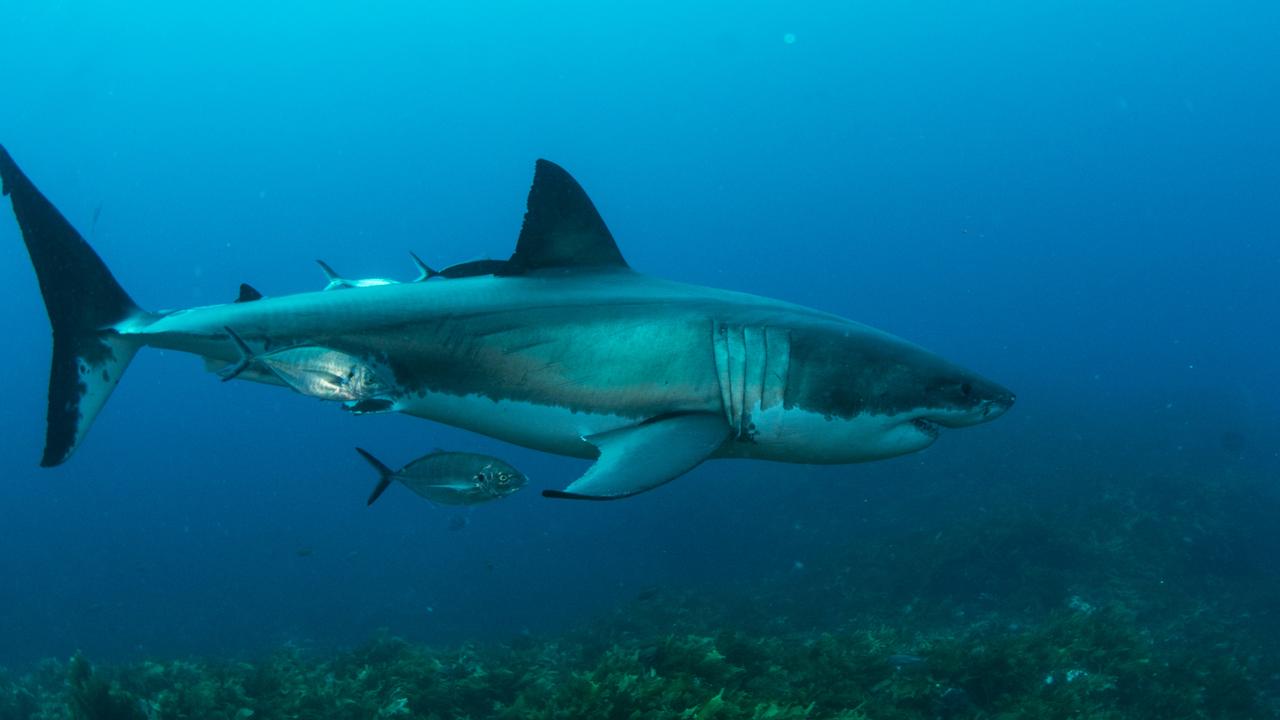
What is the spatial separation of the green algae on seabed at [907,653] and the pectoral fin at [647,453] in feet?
5.79

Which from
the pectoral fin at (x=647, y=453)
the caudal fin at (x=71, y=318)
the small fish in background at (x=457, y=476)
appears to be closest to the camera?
the pectoral fin at (x=647, y=453)

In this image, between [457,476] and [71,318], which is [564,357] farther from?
[71,318]

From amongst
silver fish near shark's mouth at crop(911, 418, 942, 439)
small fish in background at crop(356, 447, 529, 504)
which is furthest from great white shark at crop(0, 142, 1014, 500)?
small fish in background at crop(356, 447, 529, 504)

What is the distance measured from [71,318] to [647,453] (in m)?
4.59

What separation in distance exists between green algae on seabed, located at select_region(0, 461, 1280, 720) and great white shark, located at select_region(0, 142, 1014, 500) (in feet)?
5.98

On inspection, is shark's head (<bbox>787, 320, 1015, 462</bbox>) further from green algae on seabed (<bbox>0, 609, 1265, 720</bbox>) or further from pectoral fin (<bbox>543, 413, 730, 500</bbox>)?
green algae on seabed (<bbox>0, 609, 1265, 720</bbox>)

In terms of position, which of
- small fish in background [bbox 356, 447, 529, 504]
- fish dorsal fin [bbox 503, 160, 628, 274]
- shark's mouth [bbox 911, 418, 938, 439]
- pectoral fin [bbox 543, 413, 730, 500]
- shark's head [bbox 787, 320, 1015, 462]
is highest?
fish dorsal fin [bbox 503, 160, 628, 274]

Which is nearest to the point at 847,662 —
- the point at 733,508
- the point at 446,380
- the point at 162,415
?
the point at 446,380

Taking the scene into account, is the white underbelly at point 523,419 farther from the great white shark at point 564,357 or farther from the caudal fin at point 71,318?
the caudal fin at point 71,318

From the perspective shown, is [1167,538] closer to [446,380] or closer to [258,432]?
[446,380]

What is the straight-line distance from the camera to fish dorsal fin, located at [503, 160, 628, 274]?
502 cm

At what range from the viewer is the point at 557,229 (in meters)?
5.08

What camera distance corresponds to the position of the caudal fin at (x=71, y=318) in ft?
16.8

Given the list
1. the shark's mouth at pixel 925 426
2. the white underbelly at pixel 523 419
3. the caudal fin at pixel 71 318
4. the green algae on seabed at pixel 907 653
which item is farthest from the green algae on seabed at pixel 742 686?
the caudal fin at pixel 71 318
